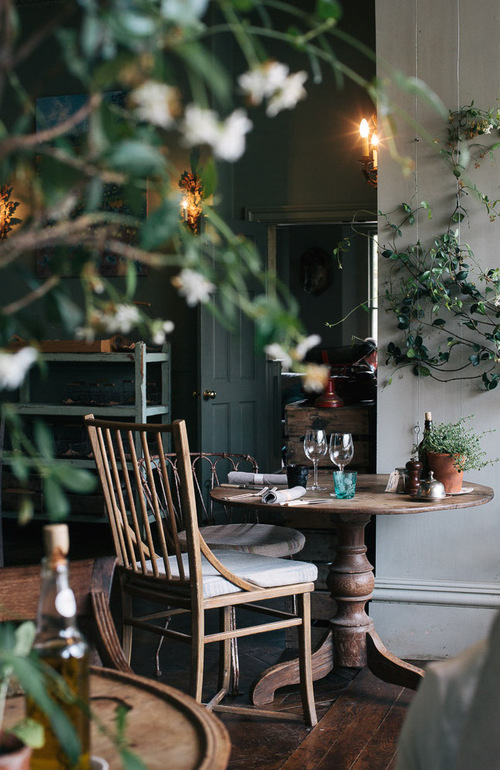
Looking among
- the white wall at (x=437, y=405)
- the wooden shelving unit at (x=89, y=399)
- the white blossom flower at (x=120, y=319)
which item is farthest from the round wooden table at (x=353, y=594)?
the wooden shelving unit at (x=89, y=399)

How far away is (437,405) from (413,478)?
2.02 feet

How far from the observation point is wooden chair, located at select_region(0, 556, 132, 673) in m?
1.41

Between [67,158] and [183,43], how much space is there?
0.32 ft

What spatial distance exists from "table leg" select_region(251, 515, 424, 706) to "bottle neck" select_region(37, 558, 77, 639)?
222cm

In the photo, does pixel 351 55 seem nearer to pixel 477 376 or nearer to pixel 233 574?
pixel 477 376

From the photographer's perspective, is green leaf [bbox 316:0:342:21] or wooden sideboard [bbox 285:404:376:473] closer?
green leaf [bbox 316:0:342:21]

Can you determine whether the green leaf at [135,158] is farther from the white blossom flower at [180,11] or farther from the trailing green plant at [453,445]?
the trailing green plant at [453,445]

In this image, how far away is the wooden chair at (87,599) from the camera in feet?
4.63

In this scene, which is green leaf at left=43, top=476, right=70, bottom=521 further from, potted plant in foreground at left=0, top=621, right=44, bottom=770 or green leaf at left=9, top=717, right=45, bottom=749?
green leaf at left=9, top=717, right=45, bottom=749

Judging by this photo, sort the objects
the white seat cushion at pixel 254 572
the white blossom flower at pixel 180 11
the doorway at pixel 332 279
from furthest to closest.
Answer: the doorway at pixel 332 279 < the white seat cushion at pixel 254 572 < the white blossom flower at pixel 180 11

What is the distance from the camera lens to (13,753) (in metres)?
0.76

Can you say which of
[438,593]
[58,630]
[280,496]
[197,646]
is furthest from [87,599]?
[438,593]

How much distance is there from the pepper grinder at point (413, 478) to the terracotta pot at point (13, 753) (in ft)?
7.46

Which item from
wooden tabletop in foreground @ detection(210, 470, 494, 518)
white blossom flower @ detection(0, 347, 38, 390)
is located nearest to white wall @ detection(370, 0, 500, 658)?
wooden tabletop in foreground @ detection(210, 470, 494, 518)
